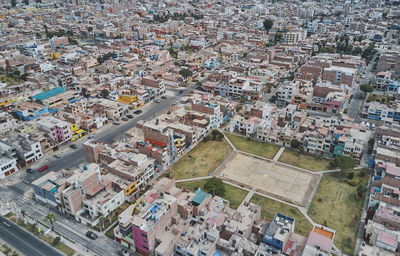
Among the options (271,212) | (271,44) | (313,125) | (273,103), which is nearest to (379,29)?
(271,44)

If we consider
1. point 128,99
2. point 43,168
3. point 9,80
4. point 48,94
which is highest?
point 48,94

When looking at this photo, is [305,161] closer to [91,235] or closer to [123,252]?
[123,252]

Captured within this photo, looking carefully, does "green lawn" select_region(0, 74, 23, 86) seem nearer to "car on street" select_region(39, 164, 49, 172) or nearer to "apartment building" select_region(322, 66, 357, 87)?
"car on street" select_region(39, 164, 49, 172)

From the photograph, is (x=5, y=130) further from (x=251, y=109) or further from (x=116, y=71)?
(x=251, y=109)

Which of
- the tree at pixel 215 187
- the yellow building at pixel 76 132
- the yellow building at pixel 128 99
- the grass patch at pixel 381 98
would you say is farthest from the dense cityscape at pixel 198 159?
the grass patch at pixel 381 98

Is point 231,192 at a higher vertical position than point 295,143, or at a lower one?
lower

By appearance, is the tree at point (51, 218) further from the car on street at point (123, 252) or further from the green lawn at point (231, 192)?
the green lawn at point (231, 192)

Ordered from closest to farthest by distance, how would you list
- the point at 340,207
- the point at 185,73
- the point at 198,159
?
1. the point at 340,207
2. the point at 198,159
3. the point at 185,73

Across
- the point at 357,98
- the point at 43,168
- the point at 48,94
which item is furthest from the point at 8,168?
the point at 357,98
